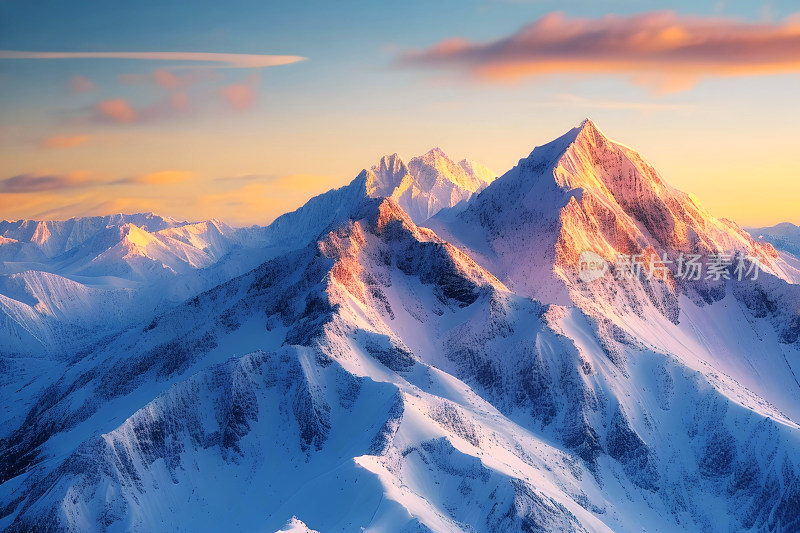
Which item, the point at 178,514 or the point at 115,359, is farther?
the point at 115,359

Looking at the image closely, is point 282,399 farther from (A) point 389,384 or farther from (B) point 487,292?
(B) point 487,292

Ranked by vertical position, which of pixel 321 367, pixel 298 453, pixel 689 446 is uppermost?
pixel 321 367

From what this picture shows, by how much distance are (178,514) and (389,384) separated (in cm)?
3974

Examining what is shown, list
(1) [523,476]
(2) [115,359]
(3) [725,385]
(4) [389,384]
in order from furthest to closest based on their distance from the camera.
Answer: (2) [115,359]
(3) [725,385]
(4) [389,384]
(1) [523,476]

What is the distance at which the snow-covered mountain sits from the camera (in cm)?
10369

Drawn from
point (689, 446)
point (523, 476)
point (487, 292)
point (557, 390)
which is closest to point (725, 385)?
point (689, 446)

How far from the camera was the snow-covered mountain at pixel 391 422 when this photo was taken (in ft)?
340

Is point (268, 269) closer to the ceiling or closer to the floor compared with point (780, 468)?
closer to the ceiling

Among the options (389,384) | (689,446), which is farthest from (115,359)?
(689,446)

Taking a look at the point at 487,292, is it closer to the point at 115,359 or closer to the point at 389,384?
the point at 389,384

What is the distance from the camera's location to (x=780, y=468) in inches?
5300

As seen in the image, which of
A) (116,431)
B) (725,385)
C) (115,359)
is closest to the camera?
(116,431)

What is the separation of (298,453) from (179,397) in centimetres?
2491

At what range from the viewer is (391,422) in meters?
110
